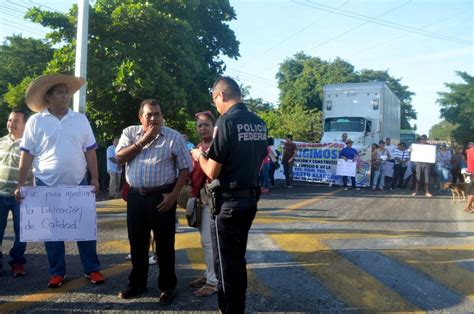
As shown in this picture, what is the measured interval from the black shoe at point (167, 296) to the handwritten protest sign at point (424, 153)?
10.9 m

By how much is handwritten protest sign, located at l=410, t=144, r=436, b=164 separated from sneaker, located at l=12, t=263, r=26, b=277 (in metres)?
11.5

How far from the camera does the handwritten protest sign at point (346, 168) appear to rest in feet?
47.9

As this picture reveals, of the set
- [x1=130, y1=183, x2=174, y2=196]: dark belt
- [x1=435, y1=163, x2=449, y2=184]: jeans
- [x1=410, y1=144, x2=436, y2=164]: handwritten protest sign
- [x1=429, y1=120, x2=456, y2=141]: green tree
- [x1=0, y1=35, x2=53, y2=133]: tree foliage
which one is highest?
[x1=0, y1=35, x2=53, y2=133]: tree foliage

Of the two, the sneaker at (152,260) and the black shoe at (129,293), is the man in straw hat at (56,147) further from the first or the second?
the sneaker at (152,260)

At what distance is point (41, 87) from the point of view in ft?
14.0

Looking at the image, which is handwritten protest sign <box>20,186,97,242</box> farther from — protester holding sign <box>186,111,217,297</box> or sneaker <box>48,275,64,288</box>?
protester holding sign <box>186,111,217,297</box>

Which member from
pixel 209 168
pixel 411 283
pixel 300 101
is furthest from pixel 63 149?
pixel 300 101

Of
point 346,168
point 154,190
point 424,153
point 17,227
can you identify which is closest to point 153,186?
point 154,190

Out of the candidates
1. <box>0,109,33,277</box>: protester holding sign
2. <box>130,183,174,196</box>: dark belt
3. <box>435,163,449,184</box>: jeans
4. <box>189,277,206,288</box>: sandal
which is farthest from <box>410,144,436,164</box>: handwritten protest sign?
<box>0,109,33,277</box>: protester holding sign

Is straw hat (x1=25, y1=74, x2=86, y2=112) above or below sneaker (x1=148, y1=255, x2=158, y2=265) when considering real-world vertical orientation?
above

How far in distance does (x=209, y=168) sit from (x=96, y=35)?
43.2 ft

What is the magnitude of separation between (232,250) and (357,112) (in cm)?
1783

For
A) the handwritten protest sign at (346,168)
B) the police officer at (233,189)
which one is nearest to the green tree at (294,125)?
the handwritten protest sign at (346,168)

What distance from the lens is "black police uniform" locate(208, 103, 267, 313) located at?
3219 millimetres
